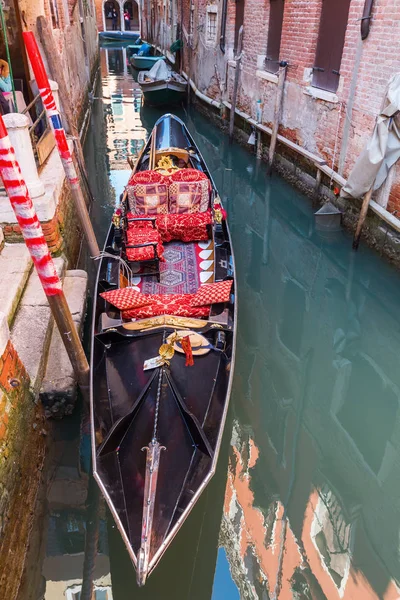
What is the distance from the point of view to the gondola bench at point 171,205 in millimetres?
4605

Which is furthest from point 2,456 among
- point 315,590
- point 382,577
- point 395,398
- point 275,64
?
point 275,64

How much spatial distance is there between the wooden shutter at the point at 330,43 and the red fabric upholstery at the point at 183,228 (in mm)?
2906

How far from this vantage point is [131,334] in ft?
9.81

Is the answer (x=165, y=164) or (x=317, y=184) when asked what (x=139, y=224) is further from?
(x=317, y=184)

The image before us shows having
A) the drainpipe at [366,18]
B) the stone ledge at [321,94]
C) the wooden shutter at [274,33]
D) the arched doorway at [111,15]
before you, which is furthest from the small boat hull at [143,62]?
the arched doorway at [111,15]

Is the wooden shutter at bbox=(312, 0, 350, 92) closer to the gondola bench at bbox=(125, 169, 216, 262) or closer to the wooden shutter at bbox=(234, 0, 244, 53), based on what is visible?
the gondola bench at bbox=(125, 169, 216, 262)

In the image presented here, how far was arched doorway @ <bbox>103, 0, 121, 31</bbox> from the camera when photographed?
3353cm

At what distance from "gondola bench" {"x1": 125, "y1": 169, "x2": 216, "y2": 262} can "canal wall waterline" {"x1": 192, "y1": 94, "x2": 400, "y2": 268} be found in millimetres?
1867

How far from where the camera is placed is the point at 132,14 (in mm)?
34094

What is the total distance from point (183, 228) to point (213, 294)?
4.51 ft

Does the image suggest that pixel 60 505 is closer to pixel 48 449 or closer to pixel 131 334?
pixel 48 449

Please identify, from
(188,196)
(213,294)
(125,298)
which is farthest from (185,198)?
(125,298)

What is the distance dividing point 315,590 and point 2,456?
5.80ft

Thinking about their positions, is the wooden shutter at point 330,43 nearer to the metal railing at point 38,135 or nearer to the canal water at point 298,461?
the canal water at point 298,461
